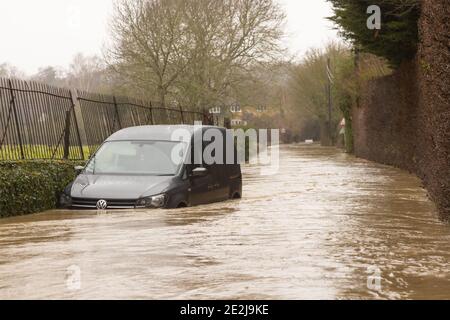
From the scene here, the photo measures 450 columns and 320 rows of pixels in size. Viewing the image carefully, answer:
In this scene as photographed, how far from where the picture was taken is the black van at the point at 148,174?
12.6 m

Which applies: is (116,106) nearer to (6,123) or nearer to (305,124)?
(6,123)

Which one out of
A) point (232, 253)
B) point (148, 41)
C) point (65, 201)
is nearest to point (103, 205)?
point (65, 201)

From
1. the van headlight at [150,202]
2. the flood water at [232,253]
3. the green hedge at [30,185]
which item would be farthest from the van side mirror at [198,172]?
the green hedge at [30,185]

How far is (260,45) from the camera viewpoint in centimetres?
4850

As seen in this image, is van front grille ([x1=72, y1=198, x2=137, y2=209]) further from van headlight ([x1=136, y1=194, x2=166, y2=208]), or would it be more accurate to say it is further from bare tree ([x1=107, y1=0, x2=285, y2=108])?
bare tree ([x1=107, y1=0, x2=285, y2=108])

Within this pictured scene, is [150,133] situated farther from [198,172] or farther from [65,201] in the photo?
[65,201]

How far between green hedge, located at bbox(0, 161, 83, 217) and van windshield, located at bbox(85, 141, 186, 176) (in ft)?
2.81

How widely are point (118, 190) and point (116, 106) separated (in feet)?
30.0

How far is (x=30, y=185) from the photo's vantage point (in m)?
13.6

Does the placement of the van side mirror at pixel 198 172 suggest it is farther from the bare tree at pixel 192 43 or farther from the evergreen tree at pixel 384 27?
the bare tree at pixel 192 43

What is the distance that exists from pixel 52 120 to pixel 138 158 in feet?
14.0

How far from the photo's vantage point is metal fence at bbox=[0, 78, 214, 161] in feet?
49.6

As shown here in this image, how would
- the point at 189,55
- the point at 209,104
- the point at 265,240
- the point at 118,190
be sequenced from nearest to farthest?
the point at 265,240, the point at 118,190, the point at 189,55, the point at 209,104
